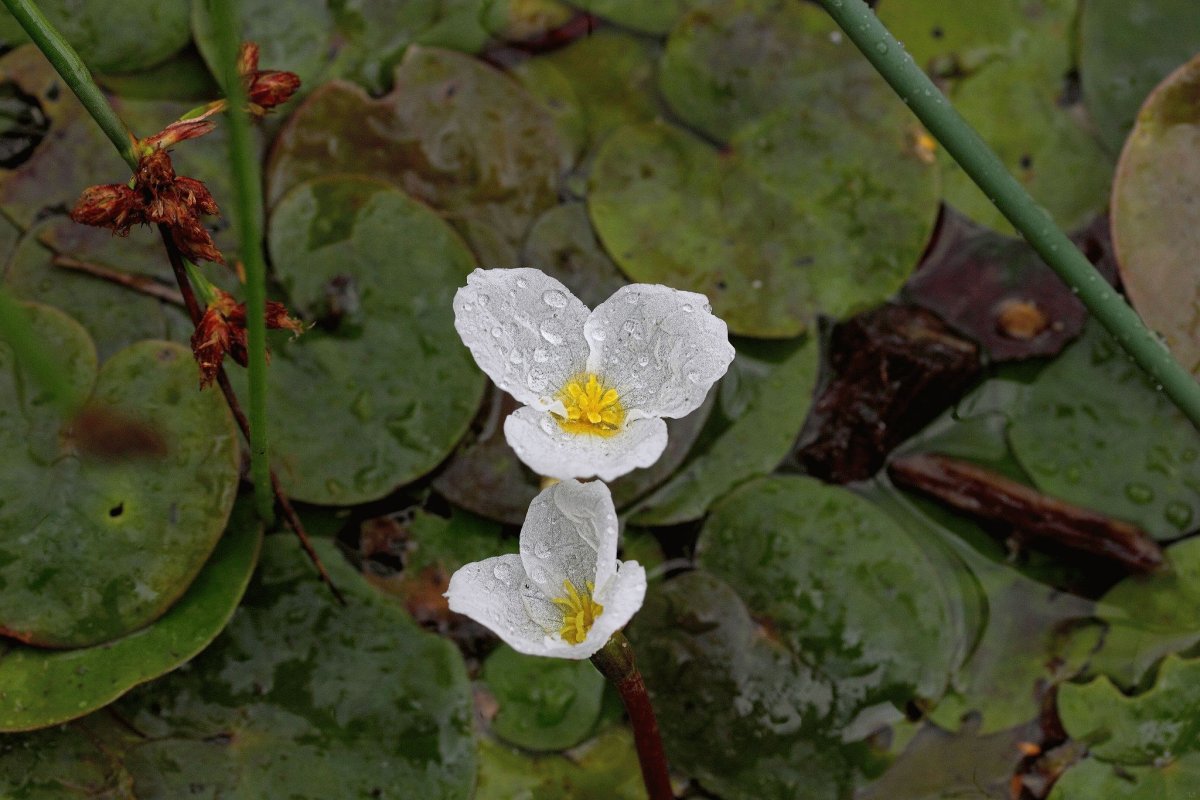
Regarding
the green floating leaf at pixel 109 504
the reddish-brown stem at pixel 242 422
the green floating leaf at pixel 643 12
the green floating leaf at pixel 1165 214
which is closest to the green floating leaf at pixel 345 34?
the green floating leaf at pixel 643 12

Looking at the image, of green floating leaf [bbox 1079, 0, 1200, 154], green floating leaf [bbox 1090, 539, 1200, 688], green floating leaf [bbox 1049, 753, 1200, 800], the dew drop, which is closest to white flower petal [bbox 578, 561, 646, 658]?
green floating leaf [bbox 1049, 753, 1200, 800]

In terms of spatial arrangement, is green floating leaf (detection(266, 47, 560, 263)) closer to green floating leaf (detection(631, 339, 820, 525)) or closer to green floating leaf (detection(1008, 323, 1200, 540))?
green floating leaf (detection(631, 339, 820, 525))

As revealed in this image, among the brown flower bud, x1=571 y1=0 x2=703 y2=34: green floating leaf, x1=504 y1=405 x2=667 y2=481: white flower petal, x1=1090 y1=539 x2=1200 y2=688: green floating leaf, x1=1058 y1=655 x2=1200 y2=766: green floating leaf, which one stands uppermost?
x1=571 y1=0 x2=703 y2=34: green floating leaf

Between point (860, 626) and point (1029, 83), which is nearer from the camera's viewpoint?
point (860, 626)

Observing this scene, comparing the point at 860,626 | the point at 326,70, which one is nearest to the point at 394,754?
the point at 860,626

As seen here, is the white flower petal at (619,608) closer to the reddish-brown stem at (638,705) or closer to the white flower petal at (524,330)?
the reddish-brown stem at (638,705)

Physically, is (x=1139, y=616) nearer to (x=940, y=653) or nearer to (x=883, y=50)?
(x=940, y=653)

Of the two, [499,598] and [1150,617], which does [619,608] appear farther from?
[1150,617]
